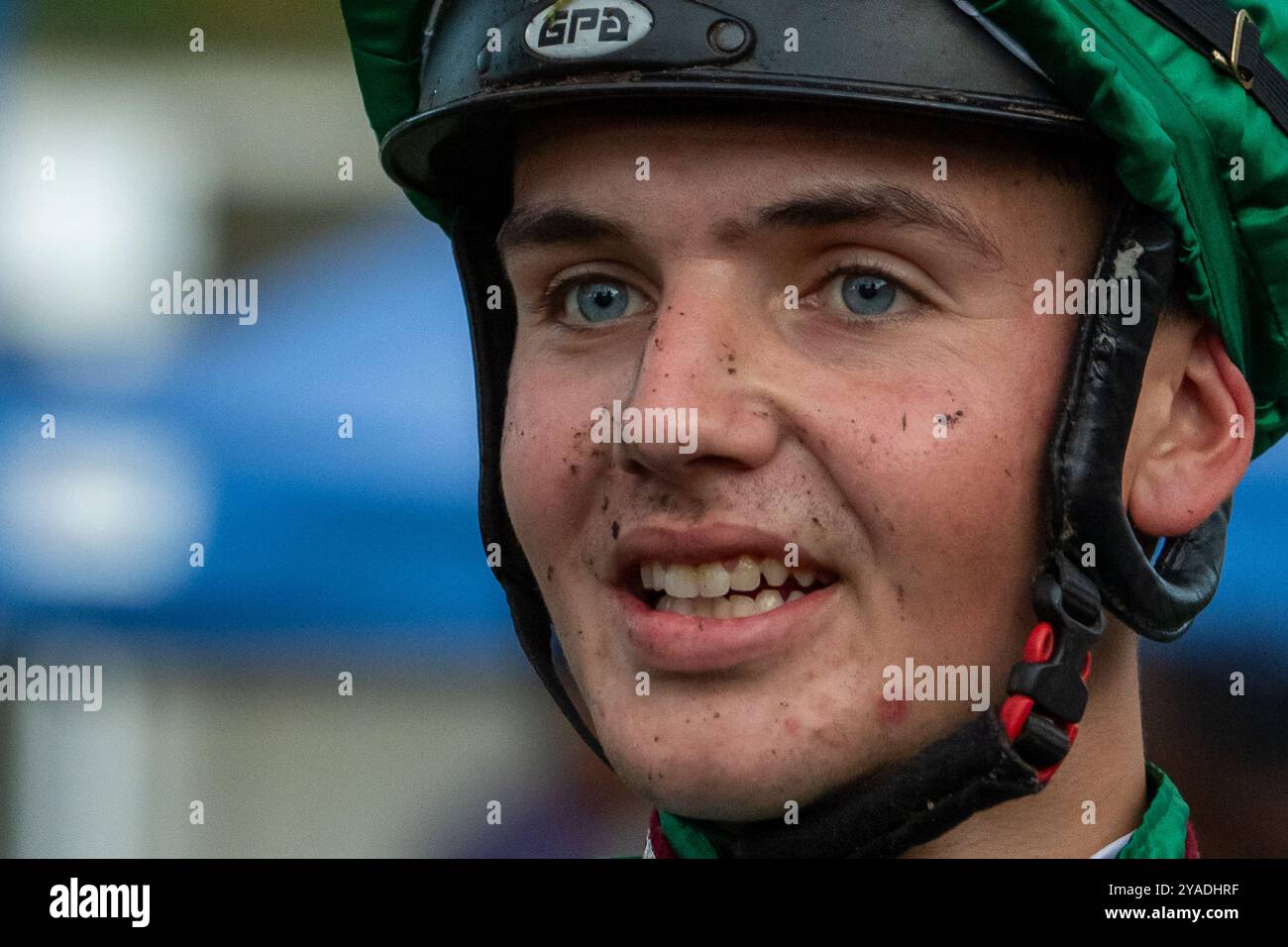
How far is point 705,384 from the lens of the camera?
5.35 feet

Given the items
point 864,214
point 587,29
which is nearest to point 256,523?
point 587,29

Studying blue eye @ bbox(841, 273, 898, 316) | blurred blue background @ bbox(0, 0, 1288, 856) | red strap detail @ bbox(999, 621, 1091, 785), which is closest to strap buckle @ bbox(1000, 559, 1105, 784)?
red strap detail @ bbox(999, 621, 1091, 785)

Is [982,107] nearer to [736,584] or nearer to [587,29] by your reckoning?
[587,29]

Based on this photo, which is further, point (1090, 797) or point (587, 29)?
point (1090, 797)

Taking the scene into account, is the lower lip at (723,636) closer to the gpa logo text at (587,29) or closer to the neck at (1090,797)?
the neck at (1090,797)

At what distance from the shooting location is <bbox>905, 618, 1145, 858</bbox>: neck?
1.84 m

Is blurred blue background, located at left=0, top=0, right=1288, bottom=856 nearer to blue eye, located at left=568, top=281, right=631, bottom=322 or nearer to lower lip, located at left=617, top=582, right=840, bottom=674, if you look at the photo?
blue eye, located at left=568, top=281, right=631, bottom=322

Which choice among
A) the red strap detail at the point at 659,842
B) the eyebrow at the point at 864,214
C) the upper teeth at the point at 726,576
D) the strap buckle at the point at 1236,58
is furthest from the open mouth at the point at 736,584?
the strap buckle at the point at 1236,58

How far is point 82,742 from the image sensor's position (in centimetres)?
432

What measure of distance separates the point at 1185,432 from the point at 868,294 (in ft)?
1.43

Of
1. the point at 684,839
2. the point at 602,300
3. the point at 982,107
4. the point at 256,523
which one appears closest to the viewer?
the point at 982,107

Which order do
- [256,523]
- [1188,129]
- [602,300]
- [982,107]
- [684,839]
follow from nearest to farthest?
1. [982,107]
2. [1188,129]
3. [602,300]
4. [684,839]
5. [256,523]

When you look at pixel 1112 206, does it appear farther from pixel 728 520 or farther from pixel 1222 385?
pixel 728 520

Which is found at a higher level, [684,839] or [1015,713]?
A: [1015,713]
